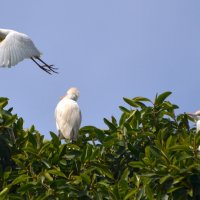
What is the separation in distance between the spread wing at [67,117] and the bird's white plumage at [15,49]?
99 cm

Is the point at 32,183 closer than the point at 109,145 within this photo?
Yes

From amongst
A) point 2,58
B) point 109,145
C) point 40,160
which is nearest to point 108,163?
point 109,145

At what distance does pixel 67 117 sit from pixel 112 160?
2.20m

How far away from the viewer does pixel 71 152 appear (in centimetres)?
930

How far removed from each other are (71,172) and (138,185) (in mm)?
846

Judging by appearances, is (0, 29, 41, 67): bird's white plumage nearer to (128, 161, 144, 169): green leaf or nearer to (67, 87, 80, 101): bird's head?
(67, 87, 80, 101): bird's head

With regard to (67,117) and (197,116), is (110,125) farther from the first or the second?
(67,117)

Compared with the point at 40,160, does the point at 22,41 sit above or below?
above

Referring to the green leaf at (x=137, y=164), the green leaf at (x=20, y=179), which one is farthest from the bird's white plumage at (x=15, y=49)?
the green leaf at (x=137, y=164)

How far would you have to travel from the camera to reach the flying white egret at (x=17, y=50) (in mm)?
10008

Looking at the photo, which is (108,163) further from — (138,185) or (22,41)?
(22,41)

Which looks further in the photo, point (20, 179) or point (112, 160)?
point (112, 160)

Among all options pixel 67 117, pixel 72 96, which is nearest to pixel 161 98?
pixel 67 117

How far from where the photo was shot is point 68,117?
11477mm
